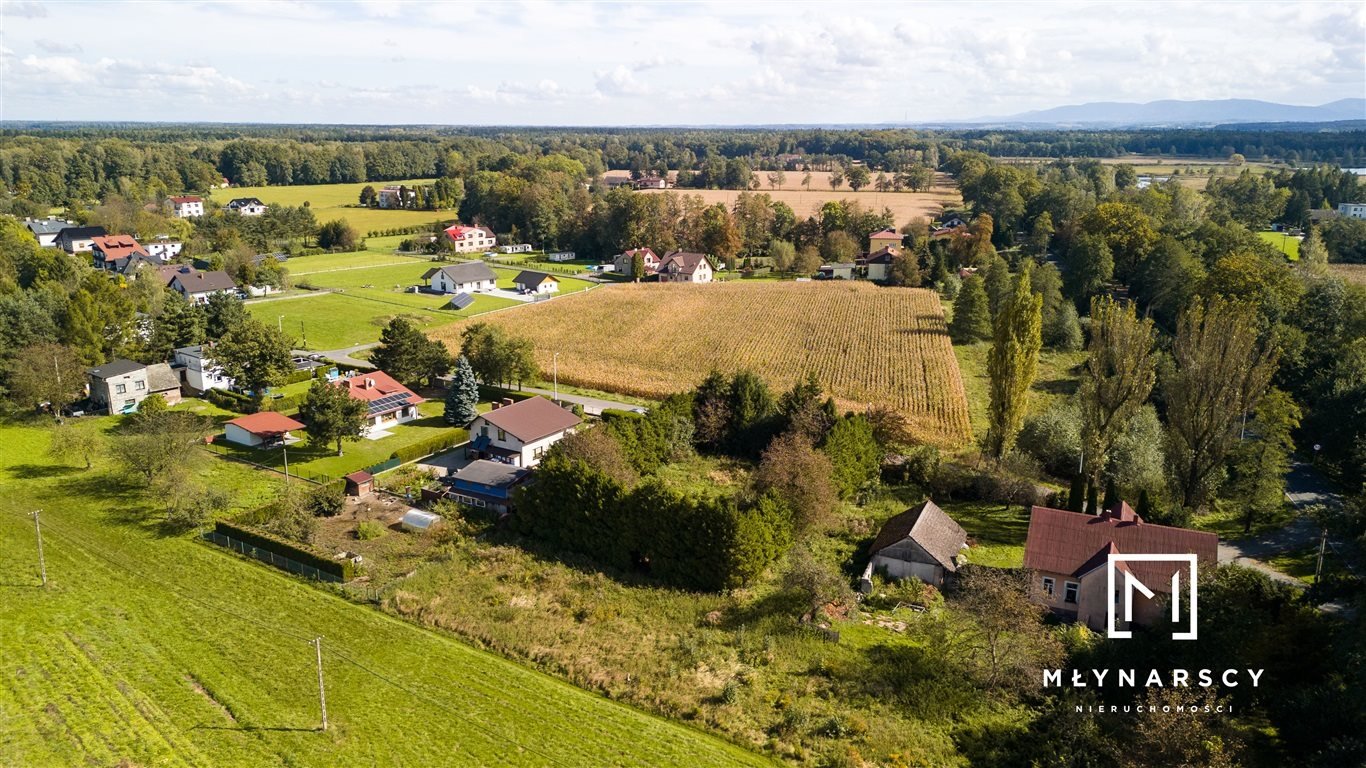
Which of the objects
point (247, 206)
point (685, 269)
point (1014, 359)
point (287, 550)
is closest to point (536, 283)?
point (685, 269)

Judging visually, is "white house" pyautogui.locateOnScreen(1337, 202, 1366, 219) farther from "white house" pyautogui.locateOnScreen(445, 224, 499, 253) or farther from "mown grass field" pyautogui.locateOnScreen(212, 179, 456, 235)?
"mown grass field" pyautogui.locateOnScreen(212, 179, 456, 235)

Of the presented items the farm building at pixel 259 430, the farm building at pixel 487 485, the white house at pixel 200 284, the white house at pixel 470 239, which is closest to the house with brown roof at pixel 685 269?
the white house at pixel 470 239

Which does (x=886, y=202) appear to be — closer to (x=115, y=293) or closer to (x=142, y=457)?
(x=115, y=293)

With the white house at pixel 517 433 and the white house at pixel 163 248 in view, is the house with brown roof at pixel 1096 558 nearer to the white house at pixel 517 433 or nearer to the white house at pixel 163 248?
the white house at pixel 517 433

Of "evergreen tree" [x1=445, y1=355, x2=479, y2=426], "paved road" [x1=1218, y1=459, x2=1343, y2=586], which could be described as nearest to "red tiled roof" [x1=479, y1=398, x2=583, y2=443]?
"evergreen tree" [x1=445, y1=355, x2=479, y2=426]

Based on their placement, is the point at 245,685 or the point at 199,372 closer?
the point at 245,685

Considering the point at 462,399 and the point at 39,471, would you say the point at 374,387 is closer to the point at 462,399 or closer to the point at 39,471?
the point at 462,399
